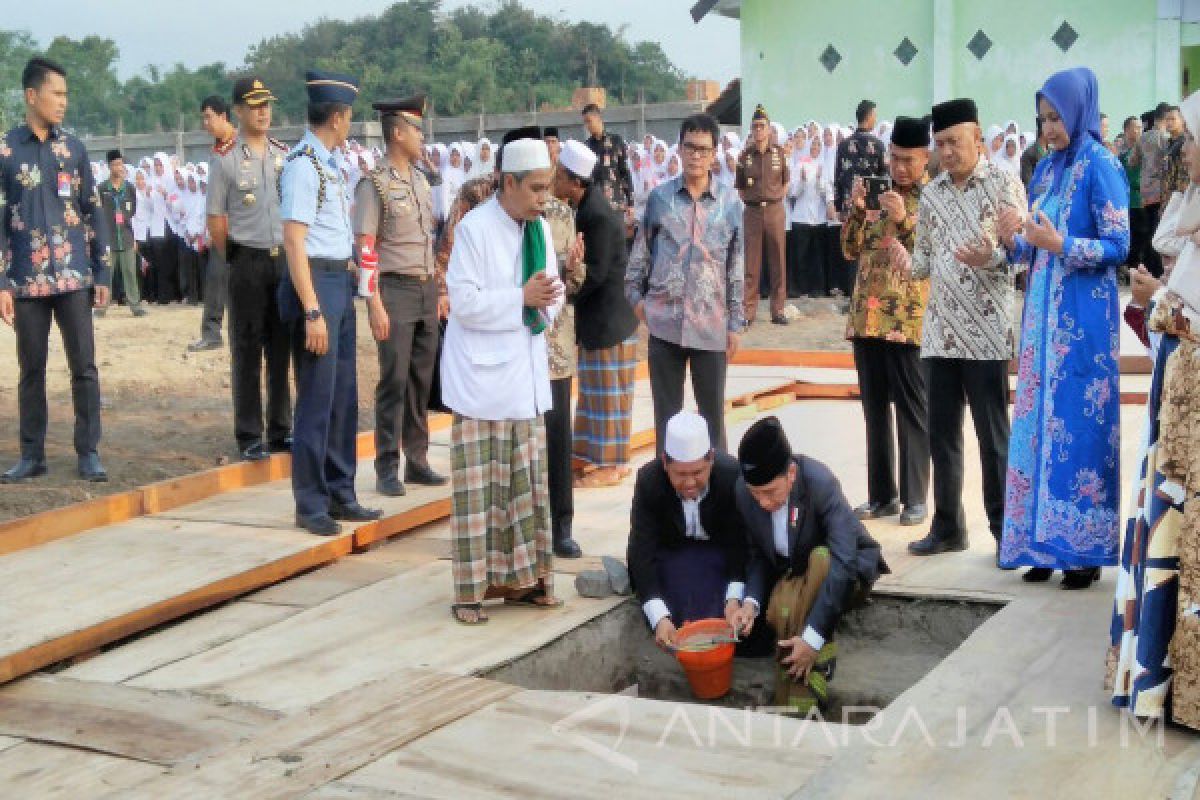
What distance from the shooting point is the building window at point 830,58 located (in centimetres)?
2341

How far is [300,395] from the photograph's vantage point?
23.1ft

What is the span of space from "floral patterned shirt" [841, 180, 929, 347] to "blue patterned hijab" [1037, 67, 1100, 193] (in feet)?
4.19

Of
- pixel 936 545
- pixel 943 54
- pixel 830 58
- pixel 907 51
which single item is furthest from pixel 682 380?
pixel 830 58

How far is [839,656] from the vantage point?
243 inches

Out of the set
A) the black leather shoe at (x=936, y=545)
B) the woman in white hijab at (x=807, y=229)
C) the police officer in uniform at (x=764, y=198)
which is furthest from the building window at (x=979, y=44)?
the black leather shoe at (x=936, y=545)

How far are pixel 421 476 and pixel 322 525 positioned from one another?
1254 millimetres

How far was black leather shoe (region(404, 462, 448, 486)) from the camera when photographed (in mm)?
8328

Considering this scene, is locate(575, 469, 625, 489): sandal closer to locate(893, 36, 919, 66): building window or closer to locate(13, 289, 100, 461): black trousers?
locate(13, 289, 100, 461): black trousers

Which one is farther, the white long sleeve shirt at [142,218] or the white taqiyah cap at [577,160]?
the white long sleeve shirt at [142,218]

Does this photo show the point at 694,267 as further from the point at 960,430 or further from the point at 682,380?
the point at 960,430

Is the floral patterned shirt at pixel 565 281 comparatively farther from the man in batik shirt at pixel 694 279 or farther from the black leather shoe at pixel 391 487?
the black leather shoe at pixel 391 487

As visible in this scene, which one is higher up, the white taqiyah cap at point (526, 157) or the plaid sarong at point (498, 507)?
the white taqiyah cap at point (526, 157)

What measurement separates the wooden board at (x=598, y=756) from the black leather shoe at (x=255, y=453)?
414 cm

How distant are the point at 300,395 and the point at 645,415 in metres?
3.92
